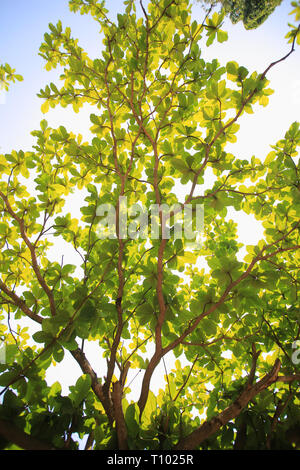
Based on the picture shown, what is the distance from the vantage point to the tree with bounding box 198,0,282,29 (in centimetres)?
1202

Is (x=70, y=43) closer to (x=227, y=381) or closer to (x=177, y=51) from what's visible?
(x=177, y=51)

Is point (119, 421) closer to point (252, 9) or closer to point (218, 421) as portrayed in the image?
point (218, 421)

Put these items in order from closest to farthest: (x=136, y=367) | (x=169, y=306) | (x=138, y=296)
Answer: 1. (x=169, y=306)
2. (x=138, y=296)
3. (x=136, y=367)

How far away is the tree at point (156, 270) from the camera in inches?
58.8

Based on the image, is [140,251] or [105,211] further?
[140,251]

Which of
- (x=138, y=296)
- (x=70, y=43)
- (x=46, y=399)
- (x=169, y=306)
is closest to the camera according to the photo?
(x=46, y=399)

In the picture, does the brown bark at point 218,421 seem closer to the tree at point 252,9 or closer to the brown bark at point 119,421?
the brown bark at point 119,421

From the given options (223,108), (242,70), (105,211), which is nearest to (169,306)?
(105,211)

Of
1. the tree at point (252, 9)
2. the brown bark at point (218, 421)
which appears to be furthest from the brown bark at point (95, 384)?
the tree at point (252, 9)

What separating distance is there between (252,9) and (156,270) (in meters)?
16.3

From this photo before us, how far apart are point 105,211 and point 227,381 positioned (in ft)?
6.11

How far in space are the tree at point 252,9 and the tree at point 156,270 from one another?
1397 cm

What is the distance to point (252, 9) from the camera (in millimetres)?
12102

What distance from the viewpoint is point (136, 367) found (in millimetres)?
2838
